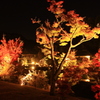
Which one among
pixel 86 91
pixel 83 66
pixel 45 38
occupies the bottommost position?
pixel 86 91

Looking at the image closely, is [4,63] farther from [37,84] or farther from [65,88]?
[65,88]

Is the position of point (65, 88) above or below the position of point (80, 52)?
below

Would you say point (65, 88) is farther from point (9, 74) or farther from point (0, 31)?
point (0, 31)

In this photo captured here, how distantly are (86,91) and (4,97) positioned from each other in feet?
16.6

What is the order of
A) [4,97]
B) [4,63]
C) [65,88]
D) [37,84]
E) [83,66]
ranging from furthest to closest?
[4,63]
[83,66]
[37,84]
[65,88]
[4,97]

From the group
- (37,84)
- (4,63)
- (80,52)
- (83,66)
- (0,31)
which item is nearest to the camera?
(37,84)

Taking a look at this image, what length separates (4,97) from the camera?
19.8ft

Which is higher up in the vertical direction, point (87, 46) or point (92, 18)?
point (92, 18)

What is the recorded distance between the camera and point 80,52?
737 inches

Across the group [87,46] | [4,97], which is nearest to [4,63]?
[4,97]

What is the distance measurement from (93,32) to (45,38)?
8.67ft

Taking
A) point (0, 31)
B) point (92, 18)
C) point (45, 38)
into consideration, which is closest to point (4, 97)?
point (45, 38)

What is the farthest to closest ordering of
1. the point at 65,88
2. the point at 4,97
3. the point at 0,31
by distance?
the point at 0,31 < the point at 65,88 < the point at 4,97

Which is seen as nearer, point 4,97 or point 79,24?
point 4,97
